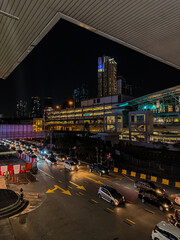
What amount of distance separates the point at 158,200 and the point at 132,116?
131 ft

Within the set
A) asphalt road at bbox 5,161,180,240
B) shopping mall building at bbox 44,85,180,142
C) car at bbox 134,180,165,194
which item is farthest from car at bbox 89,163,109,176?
shopping mall building at bbox 44,85,180,142

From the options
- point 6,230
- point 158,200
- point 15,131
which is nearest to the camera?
point 6,230

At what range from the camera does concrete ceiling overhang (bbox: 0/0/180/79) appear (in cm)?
858

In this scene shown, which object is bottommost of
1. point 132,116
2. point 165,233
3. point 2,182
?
point 2,182

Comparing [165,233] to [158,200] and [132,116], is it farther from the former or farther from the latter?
[132,116]

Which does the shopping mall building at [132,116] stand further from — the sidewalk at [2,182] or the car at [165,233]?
the car at [165,233]

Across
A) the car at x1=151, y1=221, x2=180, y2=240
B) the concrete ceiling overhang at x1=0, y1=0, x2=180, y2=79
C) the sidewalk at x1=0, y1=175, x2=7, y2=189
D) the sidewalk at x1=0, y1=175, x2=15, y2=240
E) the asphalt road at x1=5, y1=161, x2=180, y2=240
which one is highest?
the concrete ceiling overhang at x1=0, y1=0, x2=180, y2=79

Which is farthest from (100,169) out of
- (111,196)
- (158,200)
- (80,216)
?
(80,216)

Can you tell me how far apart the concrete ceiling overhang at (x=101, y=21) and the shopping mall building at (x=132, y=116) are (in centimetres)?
3483

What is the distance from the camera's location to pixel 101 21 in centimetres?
1020

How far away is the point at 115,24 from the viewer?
34.7 ft

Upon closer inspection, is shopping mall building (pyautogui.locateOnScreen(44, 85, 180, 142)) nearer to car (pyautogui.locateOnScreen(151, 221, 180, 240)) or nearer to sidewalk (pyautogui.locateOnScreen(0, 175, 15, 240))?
car (pyautogui.locateOnScreen(151, 221, 180, 240))

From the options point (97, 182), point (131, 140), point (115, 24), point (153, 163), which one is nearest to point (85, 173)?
point (97, 182)

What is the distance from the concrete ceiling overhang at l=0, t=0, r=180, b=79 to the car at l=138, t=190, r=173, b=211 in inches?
520
